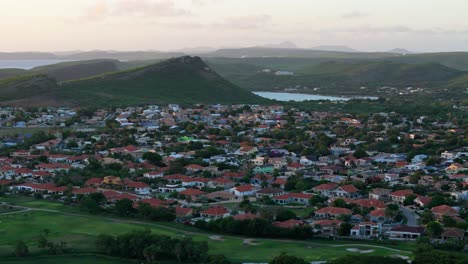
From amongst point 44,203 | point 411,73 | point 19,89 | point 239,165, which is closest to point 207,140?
point 239,165

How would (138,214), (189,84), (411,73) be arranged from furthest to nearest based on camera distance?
(411,73) < (189,84) < (138,214)

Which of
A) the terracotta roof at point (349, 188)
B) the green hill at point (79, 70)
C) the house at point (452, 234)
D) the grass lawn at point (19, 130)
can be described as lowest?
the grass lawn at point (19, 130)

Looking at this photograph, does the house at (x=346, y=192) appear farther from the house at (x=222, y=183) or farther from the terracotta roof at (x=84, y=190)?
the terracotta roof at (x=84, y=190)

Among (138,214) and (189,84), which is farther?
(189,84)

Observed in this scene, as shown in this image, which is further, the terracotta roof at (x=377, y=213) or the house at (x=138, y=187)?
the house at (x=138, y=187)

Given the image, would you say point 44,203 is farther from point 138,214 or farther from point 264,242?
point 264,242

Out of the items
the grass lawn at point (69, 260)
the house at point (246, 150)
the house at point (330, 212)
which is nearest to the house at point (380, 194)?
the house at point (330, 212)

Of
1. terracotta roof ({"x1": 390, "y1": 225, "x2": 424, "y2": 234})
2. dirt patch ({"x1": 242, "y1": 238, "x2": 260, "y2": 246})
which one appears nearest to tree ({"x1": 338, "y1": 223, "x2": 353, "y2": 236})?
terracotta roof ({"x1": 390, "y1": 225, "x2": 424, "y2": 234})
